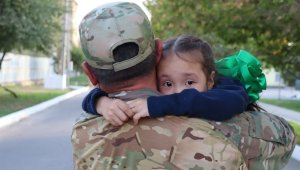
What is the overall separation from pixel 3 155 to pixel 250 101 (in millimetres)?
9051

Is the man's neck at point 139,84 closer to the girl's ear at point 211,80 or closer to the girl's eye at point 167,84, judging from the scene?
the girl's eye at point 167,84

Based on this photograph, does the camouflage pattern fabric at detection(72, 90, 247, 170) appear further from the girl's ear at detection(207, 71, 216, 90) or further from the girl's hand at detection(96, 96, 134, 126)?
the girl's ear at detection(207, 71, 216, 90)

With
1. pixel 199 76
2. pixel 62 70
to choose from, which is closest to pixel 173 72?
pixel 199 76

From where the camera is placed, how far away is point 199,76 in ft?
6.37

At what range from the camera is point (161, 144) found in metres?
1.70

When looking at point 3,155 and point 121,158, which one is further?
point 3,155

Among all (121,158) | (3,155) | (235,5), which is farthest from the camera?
(235,5)

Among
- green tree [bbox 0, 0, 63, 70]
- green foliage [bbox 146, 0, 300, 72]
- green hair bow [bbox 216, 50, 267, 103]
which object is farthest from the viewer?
green tree [bbox 0, 0, 63, 70]

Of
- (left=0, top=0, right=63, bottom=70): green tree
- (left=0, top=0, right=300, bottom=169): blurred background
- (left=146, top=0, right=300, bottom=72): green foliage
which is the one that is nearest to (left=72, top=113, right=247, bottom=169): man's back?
(left=0, top=0, right=300, bottom=169): blurred background

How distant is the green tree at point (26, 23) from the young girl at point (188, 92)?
66.5ft

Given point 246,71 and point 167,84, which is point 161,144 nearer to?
point 167,84

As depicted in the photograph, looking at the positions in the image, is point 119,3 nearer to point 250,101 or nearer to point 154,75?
point 154,75

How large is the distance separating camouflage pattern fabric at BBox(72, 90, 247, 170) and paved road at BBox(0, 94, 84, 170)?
24.8 feet

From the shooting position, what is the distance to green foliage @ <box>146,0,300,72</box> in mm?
13438
